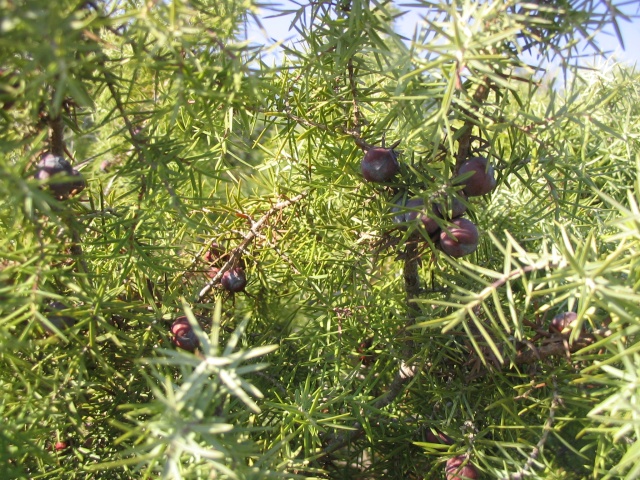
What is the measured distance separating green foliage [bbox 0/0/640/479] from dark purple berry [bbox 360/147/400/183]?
21mm

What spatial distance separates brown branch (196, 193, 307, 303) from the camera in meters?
0.65

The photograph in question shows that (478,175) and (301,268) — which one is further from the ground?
(478,175)

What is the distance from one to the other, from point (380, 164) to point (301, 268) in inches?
6.8

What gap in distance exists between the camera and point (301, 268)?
672 millimetres

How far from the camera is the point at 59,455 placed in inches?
23.6

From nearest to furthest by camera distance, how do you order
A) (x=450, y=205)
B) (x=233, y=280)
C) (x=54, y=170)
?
(x=54, y=170)
(x=450, y=205)
(x=233, y=280)

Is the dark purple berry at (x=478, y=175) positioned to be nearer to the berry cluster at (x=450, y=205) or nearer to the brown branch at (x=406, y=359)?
the berry cluster at (x=450, y=205)

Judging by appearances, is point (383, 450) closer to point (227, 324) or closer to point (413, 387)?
point (413, 387)

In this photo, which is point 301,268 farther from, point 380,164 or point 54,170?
point 54,170

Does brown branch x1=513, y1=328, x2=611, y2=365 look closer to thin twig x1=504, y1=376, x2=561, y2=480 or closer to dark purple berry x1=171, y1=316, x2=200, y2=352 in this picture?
thin twig x1=504, y1=376, x2=561, y2=480

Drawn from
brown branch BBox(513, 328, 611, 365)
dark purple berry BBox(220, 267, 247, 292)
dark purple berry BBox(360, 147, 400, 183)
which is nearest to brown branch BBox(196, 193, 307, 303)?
dark purple berry BBox(220, 267, 247, 292)

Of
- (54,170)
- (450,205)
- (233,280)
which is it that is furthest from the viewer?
(233,280)

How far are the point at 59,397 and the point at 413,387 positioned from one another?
16.2 inches

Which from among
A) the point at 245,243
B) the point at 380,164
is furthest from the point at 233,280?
the point at 380,164
